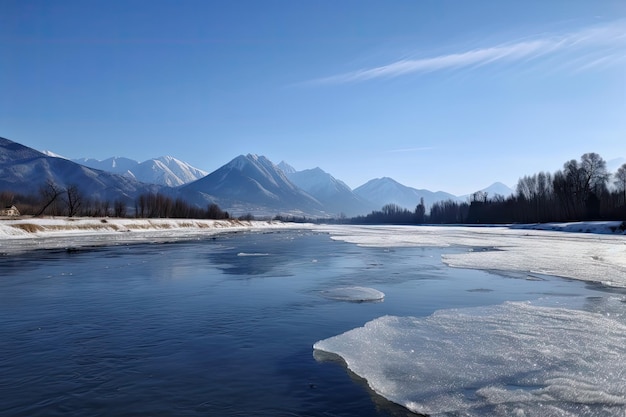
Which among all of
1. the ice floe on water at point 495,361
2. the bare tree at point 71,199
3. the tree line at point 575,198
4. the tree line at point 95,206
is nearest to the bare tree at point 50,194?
the tree line at point 95,206

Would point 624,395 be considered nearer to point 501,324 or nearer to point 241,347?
point 501,324

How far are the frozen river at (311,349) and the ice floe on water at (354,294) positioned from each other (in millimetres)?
60

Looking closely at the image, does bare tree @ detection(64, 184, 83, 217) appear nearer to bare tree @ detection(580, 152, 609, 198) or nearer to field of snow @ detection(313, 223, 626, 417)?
field of snow @ detection(313, 223, 626, 417)

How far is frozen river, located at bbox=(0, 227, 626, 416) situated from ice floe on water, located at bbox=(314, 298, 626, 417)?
3 centimetres

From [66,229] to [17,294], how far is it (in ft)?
176

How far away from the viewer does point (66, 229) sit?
196 feet

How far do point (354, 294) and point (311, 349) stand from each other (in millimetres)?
5699

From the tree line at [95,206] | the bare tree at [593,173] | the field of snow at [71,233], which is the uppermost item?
the bare tree at [593,173]

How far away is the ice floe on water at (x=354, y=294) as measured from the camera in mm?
12453

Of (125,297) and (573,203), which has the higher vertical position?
(573,203)

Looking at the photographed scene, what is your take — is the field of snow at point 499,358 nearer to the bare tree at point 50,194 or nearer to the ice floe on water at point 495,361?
the ice floe on water at point 495,361

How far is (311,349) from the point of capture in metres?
7.54

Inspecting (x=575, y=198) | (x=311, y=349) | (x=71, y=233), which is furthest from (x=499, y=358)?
(x=575, y=198)

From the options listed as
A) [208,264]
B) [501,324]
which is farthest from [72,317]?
[208,264]
